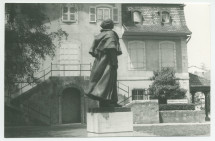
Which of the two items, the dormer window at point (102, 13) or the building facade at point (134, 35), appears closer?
the building facade at point (134, 35)

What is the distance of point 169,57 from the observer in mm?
28766

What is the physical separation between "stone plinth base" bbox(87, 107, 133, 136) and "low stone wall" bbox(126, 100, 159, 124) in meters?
13.0

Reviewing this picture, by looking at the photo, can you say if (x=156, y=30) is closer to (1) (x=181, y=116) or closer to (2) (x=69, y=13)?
(2) (x=69, y=13)

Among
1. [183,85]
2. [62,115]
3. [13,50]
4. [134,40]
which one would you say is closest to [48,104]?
[62,115]

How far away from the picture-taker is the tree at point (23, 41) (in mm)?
20844

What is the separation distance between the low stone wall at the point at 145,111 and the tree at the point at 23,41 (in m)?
5.88

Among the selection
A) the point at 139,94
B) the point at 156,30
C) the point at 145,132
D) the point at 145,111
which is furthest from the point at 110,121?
the point at 156,30

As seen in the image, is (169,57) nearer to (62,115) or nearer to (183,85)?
(183,85)

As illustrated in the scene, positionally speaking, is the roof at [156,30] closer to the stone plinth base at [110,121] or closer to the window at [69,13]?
the window at [69,13]

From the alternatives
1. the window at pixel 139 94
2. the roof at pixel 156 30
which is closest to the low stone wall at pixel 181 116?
the window at pixel 139 94

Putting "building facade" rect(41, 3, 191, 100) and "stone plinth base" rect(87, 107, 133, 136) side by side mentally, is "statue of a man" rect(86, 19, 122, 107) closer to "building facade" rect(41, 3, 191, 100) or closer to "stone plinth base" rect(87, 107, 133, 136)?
"stone plinth base" rect(87, 107, 133, 136)

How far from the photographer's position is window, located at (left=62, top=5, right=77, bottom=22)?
91.3ft

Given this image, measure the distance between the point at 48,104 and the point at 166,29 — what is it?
9.69 metres

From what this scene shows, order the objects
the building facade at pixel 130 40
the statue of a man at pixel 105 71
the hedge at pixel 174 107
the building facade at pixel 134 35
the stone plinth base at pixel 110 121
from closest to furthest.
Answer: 1. the stone plinth base at pixel 110 121
2. the statue of a man at pixel 105 71
3. the hedge at pixel 174 107
4. the building facade at pixel 130 40
5. the building facade at pixel 134 35
